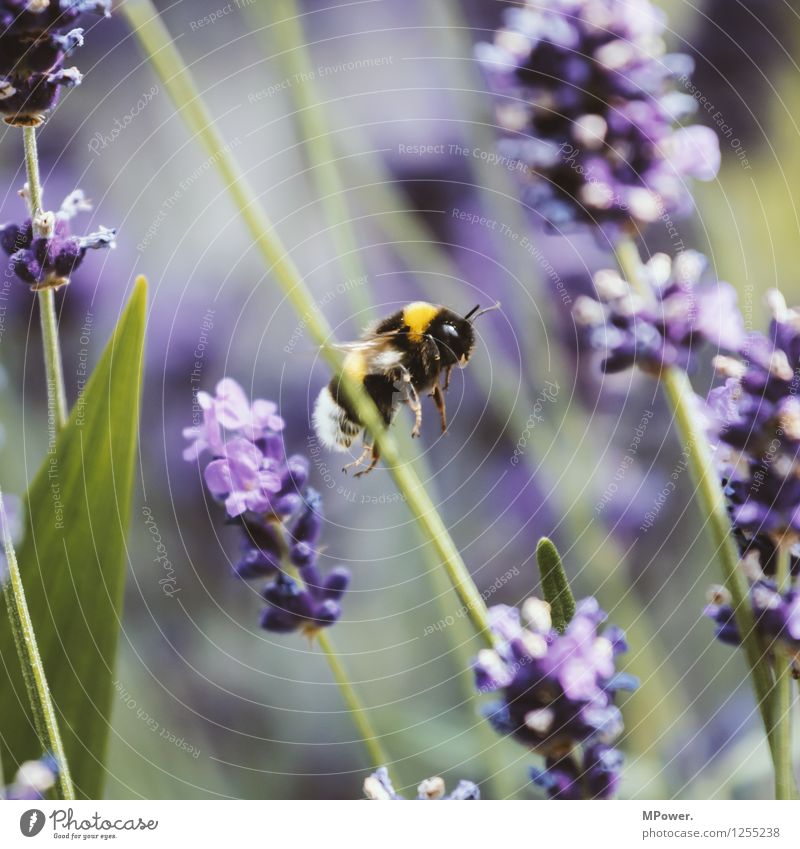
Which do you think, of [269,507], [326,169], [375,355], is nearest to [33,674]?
[269,507]

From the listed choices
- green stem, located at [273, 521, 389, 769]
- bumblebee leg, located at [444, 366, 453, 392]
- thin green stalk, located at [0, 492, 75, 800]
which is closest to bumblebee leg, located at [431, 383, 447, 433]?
bumblebee leg, located at [444, 366, 453, 392]

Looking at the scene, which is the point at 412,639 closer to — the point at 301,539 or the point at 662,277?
the point at 301,539

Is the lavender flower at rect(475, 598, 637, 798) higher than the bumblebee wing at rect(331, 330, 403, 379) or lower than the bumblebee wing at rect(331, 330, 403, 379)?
lower

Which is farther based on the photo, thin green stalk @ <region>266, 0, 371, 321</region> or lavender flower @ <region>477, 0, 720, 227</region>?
thin green stalk @ <region>266, 0, 371, 321</region>

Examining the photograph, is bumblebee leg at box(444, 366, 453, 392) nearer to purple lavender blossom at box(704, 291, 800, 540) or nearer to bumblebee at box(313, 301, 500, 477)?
bumblebee at box(313, 301, 500, 477)

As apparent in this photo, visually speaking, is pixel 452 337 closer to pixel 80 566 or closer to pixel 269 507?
pixel 269 507

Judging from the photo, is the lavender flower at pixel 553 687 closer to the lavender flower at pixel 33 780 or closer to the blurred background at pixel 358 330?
the blurred background at pixel 358 330

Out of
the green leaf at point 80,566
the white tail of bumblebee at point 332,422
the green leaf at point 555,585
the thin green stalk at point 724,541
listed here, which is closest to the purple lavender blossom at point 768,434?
the thin green stalk at point 724,541
